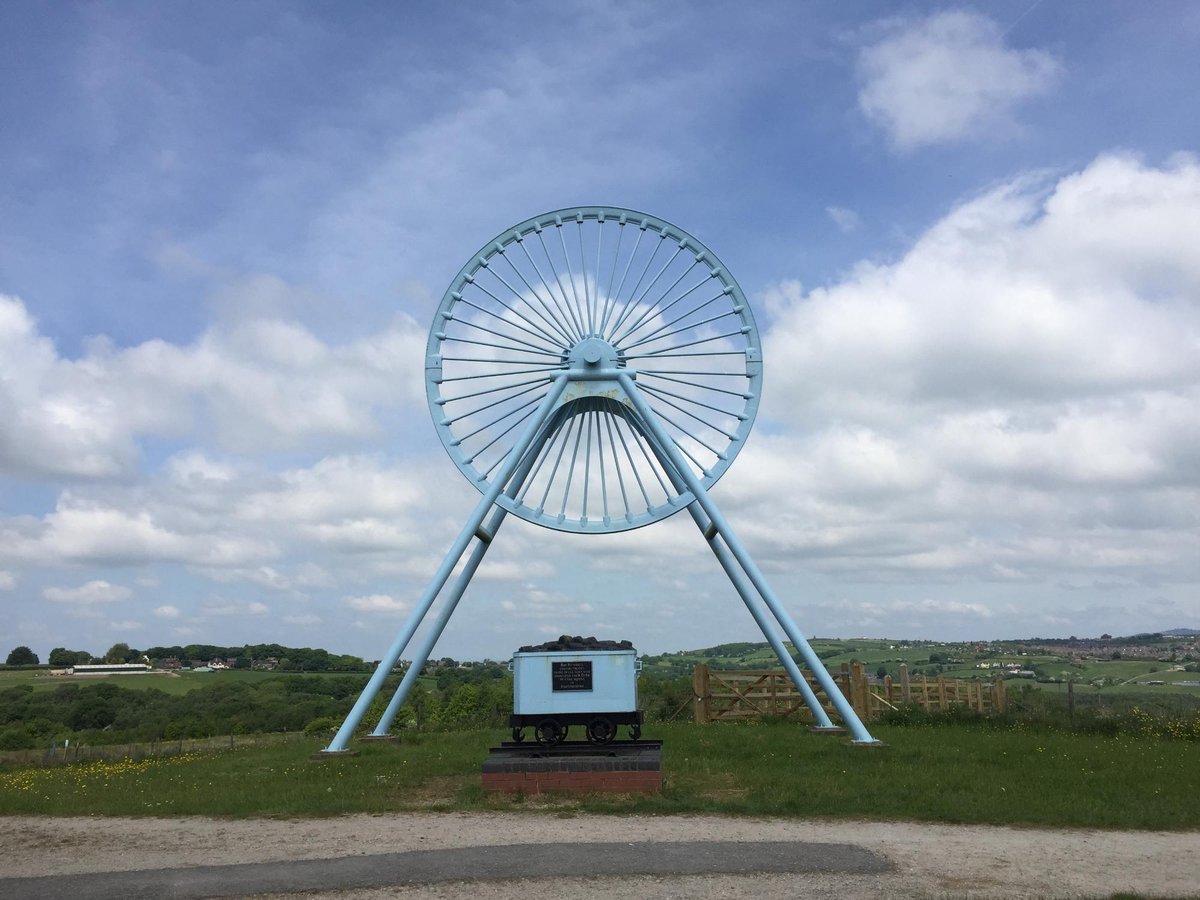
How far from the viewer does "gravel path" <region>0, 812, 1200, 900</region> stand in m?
9.38

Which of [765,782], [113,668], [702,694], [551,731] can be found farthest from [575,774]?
[113,668]

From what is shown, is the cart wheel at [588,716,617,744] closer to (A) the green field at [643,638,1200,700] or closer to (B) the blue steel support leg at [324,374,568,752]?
(B) the blue steel support leg at [324,374,568,752]

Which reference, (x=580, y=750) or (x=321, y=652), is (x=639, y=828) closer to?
(x=580, y=750)

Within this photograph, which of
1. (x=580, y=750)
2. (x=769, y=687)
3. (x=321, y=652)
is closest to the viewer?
(x=580, y=750)

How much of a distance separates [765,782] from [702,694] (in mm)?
10905

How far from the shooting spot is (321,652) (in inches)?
3199

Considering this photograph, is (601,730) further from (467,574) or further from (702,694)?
(702,694)

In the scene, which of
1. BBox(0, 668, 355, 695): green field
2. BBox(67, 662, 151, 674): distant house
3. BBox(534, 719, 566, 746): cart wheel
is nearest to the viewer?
BBox(534, 719, 566, 746): cart wheel

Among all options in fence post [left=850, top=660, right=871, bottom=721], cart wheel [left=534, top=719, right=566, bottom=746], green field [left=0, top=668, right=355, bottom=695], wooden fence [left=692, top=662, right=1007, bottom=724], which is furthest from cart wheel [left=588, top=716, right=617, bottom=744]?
green field [left=0, top=668, right=355, bottom=695]

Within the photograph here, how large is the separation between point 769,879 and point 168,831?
8.26 m

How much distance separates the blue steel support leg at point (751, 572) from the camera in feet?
61.1

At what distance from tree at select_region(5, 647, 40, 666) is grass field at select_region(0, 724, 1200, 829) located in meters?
64.9

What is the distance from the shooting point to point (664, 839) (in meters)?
11.6

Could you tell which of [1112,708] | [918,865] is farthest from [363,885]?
[1112,708]
